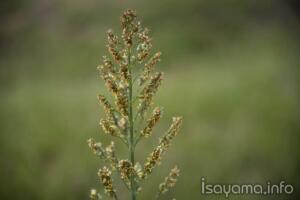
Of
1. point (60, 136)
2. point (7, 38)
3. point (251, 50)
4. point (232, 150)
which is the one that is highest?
point (7, 38)

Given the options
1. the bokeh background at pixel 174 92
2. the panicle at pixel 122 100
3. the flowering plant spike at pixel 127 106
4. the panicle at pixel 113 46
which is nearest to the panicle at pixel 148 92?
the flowering plant spike at pixel 127 106

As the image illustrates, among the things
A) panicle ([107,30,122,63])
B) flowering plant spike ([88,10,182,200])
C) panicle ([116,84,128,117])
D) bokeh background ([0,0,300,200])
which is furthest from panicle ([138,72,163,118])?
bokeh background ([0,0,300,200])

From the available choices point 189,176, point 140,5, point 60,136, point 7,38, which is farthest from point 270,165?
point 7,38

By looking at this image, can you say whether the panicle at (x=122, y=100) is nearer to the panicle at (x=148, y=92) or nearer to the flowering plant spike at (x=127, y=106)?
the flowering plant spike at (x=127, y=106)

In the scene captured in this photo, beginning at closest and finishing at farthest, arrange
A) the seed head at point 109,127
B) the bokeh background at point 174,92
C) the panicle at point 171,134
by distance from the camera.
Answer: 1. the seed head at point 109,127
2. the panicle at point 171,134
3. the bokeh background at point 174,92

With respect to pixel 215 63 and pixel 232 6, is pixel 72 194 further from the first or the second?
pixel 232 6

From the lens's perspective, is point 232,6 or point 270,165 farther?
point 232,6

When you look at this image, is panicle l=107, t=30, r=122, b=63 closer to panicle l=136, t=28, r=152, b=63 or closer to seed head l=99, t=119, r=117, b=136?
panicle l=136, t=28, r=152, b=63
